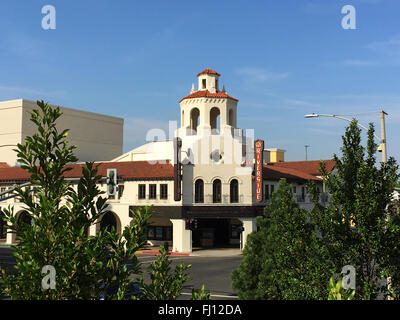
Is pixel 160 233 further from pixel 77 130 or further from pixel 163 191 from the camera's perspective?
pixel 77 130

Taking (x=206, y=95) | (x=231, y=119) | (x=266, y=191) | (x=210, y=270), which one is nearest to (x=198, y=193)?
(x=266, y=191)

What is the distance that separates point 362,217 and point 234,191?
108 ft

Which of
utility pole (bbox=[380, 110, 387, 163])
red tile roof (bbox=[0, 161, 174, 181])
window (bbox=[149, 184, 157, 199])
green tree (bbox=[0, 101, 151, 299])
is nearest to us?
green tree (bbox=[0, 101, 151, 299])

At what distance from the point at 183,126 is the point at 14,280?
40.5 metres

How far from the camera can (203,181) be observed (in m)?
41.6

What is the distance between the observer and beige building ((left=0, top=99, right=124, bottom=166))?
67812 mm

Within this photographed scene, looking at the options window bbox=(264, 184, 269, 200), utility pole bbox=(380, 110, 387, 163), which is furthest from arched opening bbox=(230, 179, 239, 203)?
utility pole bbox=(380, 110, 387, 163)

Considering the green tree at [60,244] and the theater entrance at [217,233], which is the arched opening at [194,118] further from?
the green tree at [60,244]

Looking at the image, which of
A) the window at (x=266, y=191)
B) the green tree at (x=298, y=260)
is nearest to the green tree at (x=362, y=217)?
the green tree at (x=298, y=260)

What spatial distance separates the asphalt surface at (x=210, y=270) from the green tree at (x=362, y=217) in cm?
1082

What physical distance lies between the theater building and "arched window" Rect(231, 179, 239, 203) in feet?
0.16

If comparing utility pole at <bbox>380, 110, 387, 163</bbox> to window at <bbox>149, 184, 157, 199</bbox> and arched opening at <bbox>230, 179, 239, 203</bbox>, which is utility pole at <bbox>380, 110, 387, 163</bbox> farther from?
window at <bbox>149, 184, 157, 199</bbox>

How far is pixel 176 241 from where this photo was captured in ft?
137
